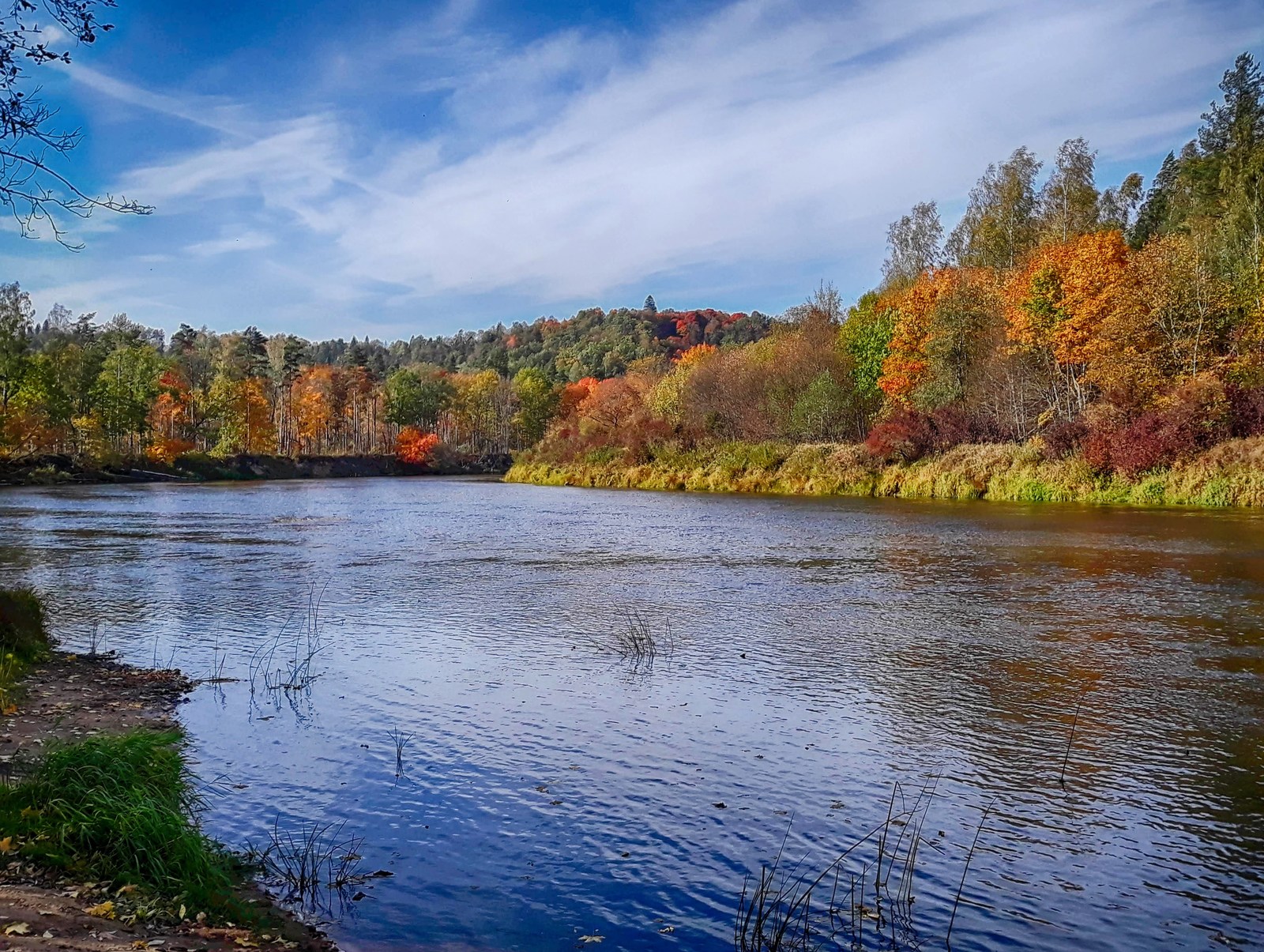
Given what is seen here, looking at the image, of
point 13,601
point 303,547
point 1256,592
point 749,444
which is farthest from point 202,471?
point 1256,592

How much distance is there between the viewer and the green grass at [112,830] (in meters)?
5.93

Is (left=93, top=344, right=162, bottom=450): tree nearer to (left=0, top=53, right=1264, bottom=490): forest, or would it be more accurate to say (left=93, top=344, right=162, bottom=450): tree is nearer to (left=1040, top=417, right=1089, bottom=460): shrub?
(left=0, top=53, right=1264, bottom=490): forest

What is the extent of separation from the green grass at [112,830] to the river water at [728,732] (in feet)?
2.59

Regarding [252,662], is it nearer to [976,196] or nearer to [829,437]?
[829,437]

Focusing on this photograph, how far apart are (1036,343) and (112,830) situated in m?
50.2

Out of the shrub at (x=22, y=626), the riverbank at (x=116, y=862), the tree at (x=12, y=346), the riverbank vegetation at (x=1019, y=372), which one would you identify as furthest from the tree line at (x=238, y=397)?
the riverbank at (x=116, y=862)

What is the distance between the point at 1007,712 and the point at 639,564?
14.4 metres

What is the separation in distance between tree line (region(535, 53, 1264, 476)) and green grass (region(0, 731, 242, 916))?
41898mm

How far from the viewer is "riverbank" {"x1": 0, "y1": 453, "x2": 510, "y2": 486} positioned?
69188mm

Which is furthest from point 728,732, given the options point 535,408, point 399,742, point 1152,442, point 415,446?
point 415,446

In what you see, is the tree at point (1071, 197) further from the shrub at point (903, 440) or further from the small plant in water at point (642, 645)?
the small plant in water at point (642, 645)

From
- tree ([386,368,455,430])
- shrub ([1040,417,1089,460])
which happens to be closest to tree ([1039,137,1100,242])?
shrub ([1040,417,1089,460])

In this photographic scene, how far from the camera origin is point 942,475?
158 ft

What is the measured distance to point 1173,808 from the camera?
795 centimetres
